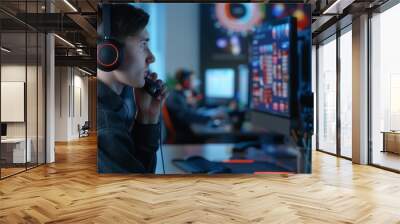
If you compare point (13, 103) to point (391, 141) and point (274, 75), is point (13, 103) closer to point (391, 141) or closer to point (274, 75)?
point (274, 75)

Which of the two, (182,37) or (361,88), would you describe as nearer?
(182,37)

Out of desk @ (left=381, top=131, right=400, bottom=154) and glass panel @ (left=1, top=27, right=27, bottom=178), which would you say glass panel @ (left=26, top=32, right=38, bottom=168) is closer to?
glass panel @ (left=1, top=27, right=27, bottom=178)

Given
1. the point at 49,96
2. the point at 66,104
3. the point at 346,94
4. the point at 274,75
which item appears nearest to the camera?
the point at 274,75

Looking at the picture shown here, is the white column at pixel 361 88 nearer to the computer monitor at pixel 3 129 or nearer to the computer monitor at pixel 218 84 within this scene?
the computer monitor at pixel 218 84

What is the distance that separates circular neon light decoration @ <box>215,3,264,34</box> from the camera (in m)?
5.78

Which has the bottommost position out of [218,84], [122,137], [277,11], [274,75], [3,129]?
[122,137]

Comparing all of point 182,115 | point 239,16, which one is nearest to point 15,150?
point 182,115

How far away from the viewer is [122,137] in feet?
19.5

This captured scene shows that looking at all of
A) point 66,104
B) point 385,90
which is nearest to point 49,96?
point 385,90

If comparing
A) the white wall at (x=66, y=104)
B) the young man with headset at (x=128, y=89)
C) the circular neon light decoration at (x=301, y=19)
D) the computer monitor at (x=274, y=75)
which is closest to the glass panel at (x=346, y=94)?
the circular neon light decoration at (x=301, y=19)

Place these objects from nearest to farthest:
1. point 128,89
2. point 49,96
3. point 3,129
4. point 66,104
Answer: point 128,89 → point 3,129 → point 49,96 → point 66,104

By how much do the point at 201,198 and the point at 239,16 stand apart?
2.92 m

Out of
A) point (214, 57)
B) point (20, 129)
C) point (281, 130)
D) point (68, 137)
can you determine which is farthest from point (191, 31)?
point (68, 137)

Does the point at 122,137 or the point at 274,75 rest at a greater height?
the point at 274,75
